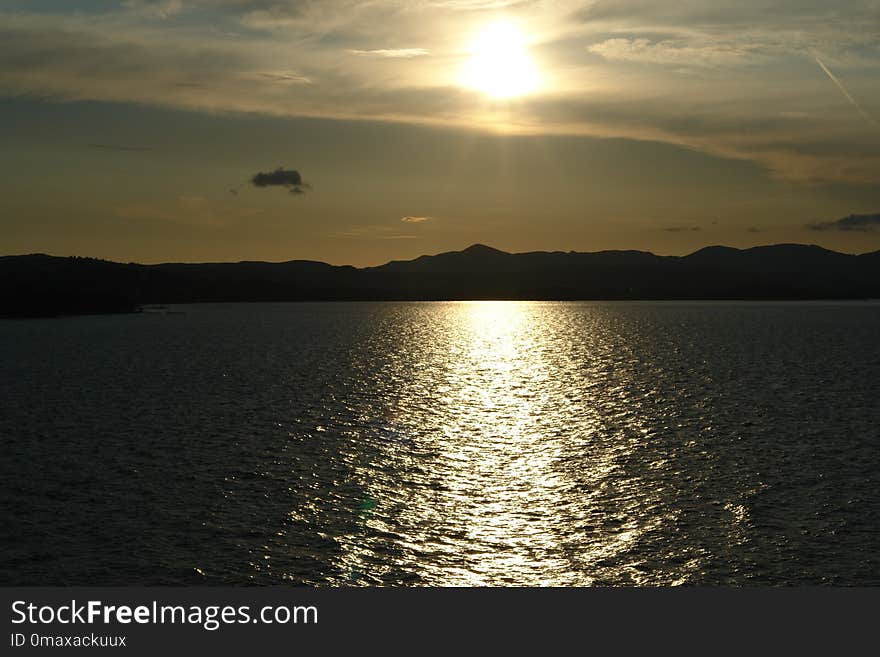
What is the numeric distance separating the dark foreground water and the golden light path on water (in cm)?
15

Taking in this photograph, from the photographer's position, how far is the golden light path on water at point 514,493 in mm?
28812

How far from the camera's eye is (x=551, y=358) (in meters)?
134

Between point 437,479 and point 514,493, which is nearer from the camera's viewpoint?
point 514,493

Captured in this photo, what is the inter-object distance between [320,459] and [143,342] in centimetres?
11574

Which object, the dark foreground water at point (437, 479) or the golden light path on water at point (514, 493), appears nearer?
the golden light path on water at point (514, 493)

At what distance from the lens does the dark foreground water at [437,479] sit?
28938 mm

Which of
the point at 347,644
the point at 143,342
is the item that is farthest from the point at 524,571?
the point at 143,342

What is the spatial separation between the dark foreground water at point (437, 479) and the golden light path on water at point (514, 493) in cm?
15

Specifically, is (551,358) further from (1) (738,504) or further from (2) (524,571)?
(2) (524,571)

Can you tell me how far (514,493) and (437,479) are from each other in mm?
4835

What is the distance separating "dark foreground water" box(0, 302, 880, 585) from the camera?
28.9 metres

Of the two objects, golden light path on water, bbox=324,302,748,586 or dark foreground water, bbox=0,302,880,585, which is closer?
golden light path on water, bbox=324,302,748,586

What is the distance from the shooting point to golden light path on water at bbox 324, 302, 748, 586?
28812mm

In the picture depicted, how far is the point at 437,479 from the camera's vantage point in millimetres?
42594
